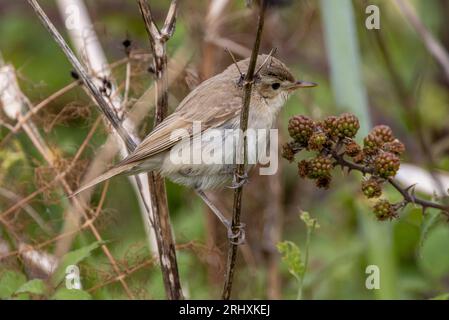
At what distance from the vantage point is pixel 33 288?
325cm

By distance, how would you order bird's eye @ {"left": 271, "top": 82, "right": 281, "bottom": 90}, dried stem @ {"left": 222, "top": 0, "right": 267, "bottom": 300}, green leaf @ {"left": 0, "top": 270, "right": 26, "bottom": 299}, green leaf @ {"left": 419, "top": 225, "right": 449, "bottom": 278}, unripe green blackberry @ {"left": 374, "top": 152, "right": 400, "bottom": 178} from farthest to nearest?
1. green leaf @ {"left": 419, "top": 225, "right": 449, "bottom": 278}
2. bird's eye @ {"left": 271, "top": 82, "right": 281, "bottom": 90}
3. green leaf @ {"left": 0, "top": 270, "right": 26, "bottom": 299}
4. unripe green blackberry @ {"left": 374, "top": 152, "right": 400, "bottom": 178}
5. dried stem @ {"left": 222, "top": 0, "right": 267, "bottom": 300}

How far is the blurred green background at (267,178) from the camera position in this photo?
13.0ft

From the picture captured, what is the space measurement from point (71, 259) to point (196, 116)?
92 cm

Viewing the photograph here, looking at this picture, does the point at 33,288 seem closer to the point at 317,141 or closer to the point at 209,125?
the point at 209,125

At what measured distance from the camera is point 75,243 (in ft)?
12.9

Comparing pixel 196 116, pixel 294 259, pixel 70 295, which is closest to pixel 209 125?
pixel 196 116

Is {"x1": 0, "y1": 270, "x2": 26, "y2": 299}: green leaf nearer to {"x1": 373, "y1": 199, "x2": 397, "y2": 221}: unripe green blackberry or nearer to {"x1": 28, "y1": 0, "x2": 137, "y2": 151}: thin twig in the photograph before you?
{"x1": 28, "y1": 0, "x2": 137, "y2": 151}: thin twig

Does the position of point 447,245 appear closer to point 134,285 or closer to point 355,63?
point 355,63

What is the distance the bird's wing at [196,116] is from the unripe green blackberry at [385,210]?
1.03 meters

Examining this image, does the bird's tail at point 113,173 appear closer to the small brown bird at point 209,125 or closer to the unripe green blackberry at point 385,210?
the small brown bird at point 209,125

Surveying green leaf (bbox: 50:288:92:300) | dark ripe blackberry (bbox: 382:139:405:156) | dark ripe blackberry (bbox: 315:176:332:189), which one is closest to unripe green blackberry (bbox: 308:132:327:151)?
dark ripe blackberry (bbox: 315:176:332:189)

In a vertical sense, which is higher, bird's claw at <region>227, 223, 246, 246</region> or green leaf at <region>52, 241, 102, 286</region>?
bird's claw at <region>227, 223, 246, 246</region>

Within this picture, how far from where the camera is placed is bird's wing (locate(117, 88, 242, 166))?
366 centimetres
